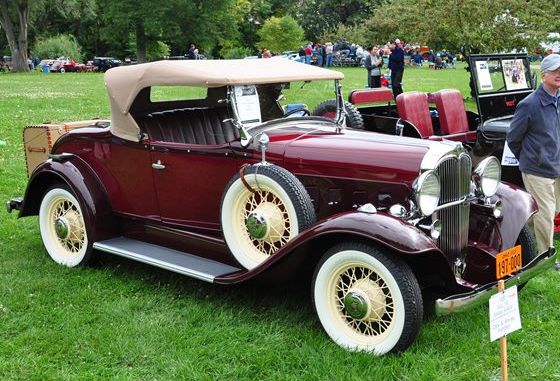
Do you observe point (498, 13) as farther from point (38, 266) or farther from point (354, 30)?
point (354, 30)

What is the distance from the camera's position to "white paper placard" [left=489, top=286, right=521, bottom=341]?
2.92m

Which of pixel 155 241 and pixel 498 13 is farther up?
pixel 498 13

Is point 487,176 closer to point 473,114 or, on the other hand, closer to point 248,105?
point 248,105

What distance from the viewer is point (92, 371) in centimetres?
354

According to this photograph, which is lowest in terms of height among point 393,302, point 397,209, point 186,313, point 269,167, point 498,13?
point 186,313

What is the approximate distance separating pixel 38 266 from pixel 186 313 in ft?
5.44

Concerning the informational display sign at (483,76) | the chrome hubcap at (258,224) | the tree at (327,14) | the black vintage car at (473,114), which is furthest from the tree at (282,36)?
the chrome hubcap at (258,224)

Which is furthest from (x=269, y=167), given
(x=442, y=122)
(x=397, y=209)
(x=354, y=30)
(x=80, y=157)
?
(x=354, y=30)

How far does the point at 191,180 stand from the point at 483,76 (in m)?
3.83

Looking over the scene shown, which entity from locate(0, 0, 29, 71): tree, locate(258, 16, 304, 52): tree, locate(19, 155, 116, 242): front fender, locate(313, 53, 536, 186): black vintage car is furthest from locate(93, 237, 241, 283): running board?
locate(258, 16, 304, 52): tree

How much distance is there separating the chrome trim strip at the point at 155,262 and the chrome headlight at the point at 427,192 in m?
1.43

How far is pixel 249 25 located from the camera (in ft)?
199

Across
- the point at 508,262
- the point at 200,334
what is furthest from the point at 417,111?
the point at 200,334

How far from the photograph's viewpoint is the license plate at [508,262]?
12.4 ft
